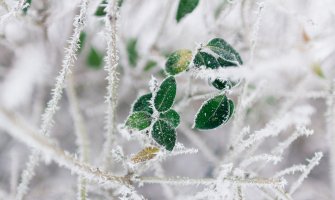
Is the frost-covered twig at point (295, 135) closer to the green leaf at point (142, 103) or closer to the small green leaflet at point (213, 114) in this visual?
the small green leaflet at point (213, 114)

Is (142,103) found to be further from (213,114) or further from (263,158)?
(263,158)

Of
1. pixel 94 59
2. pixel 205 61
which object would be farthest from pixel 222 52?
pixel 94 59

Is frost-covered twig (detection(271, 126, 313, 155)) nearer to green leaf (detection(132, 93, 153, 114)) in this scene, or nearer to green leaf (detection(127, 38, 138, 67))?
green leaf (detection(132, 93, 153, 114))

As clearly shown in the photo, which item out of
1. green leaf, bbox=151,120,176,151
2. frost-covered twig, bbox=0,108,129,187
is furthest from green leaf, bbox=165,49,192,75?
frost-covered twig, bbox=0,108,129,187

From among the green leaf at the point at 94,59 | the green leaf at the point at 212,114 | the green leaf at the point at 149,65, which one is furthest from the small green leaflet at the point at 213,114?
the green leaf at the point at 94,59

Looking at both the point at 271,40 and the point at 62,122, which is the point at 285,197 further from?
the point at 62,122

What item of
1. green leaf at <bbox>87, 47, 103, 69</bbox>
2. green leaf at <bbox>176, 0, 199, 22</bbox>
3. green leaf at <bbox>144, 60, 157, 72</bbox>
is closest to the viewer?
green leaf at <bbox>176, 0, 199, 22</bbox>

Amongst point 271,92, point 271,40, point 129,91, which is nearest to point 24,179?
point 129,91
